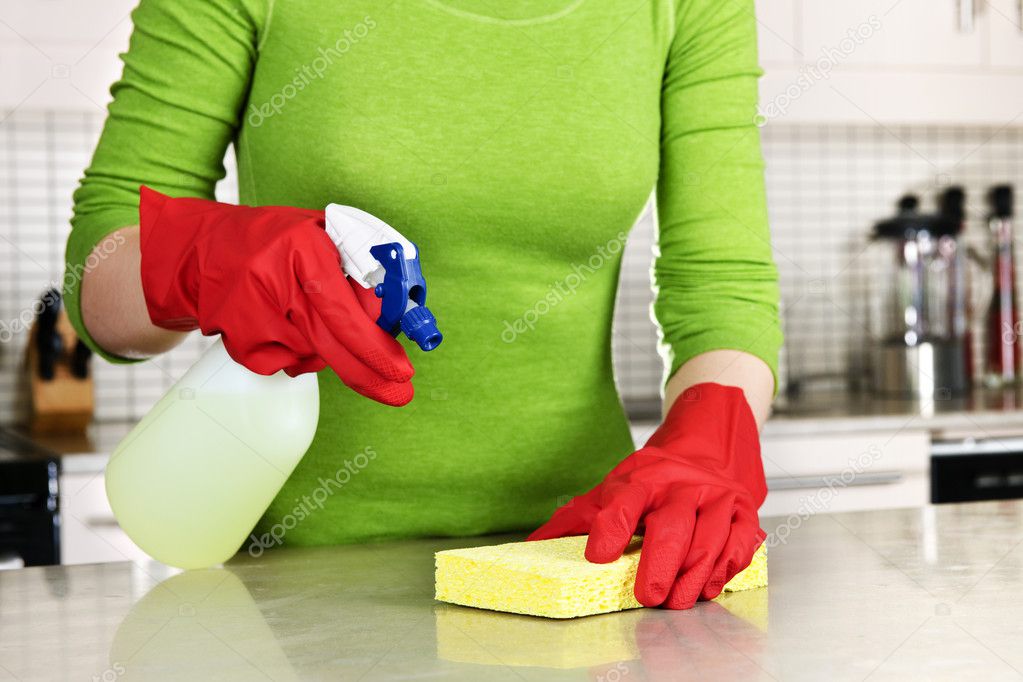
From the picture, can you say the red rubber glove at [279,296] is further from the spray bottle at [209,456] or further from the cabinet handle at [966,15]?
the cabinet handle at [966,15]

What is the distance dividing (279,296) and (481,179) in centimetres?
34

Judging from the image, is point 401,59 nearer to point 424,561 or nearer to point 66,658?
point 424,561

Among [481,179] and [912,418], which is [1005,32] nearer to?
[912,418]

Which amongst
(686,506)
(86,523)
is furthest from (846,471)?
(686,506)

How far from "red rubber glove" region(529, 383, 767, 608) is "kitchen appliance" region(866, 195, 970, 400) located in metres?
1.85

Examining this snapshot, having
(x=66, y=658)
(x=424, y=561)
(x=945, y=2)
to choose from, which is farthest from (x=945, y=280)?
(x=66, y=658)

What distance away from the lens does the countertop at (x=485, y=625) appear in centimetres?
67

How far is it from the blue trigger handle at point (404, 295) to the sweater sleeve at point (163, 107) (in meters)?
0.32

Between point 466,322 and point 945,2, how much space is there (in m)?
1.99

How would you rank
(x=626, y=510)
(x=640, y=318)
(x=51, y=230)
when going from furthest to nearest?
(x=640, y=318) < (x=51, y=230) < (x=626, y=510)

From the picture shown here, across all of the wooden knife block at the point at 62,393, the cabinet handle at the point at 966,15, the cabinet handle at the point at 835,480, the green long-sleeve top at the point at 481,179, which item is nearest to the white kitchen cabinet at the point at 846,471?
the cabinet handle at the point at 835,480

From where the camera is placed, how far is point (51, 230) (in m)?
2.59

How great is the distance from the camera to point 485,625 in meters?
0.77

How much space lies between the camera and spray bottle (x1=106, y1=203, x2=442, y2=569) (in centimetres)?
90
